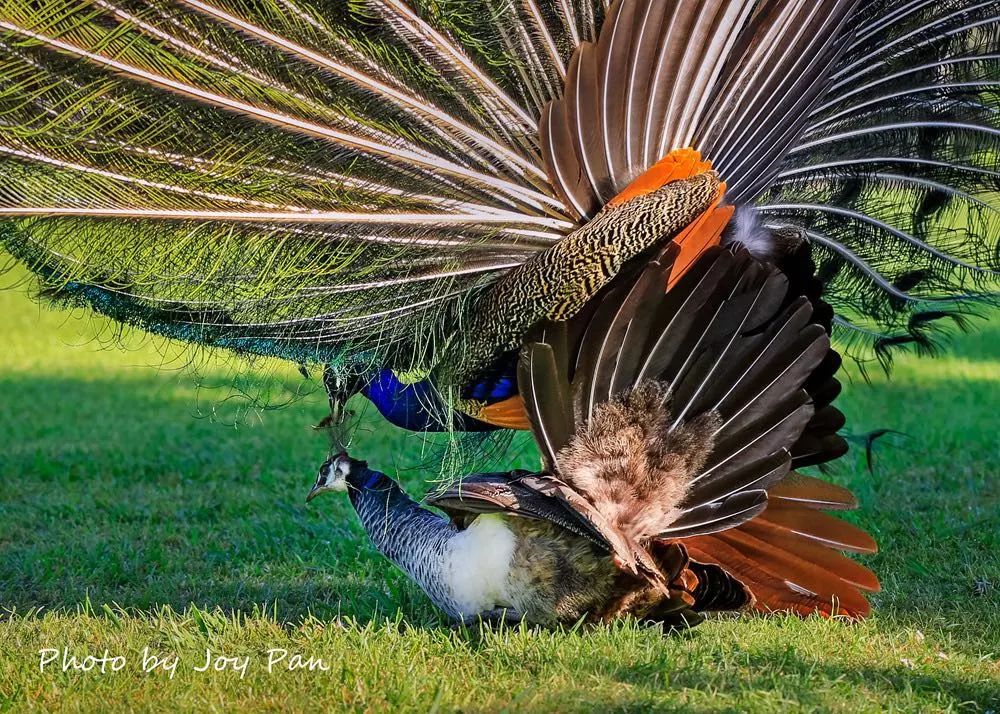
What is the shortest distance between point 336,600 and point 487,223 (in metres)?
1.86

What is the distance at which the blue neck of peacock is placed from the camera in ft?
12.7

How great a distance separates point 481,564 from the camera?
3768 millimetres

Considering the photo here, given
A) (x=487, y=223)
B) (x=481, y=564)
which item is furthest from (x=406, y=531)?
(x=487, y=223)

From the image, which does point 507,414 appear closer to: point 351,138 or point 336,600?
point 351,138

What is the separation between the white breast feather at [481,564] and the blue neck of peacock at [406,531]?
37 mm

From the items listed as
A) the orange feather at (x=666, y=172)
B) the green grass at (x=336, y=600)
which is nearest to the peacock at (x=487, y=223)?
the orange feather at (x=666, y=172)

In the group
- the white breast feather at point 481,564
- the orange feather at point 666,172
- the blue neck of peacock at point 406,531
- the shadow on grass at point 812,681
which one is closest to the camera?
the shadow on grass at point 812,681

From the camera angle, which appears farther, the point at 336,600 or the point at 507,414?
the point at 336,600

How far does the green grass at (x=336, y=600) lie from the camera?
340 cm

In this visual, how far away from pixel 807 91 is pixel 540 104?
0.91 metres

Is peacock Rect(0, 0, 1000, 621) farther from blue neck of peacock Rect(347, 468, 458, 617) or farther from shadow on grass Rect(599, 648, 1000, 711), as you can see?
shadow on grass Rect(599, 648, 1000, 711)

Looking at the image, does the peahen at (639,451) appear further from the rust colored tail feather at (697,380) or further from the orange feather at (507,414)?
the orange feather at (507,414)

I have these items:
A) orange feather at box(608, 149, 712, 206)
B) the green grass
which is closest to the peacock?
orange feather at box(608, 149, 712, 206)

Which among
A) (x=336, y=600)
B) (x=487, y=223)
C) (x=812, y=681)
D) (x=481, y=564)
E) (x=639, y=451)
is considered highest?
(x=487, y=223)
